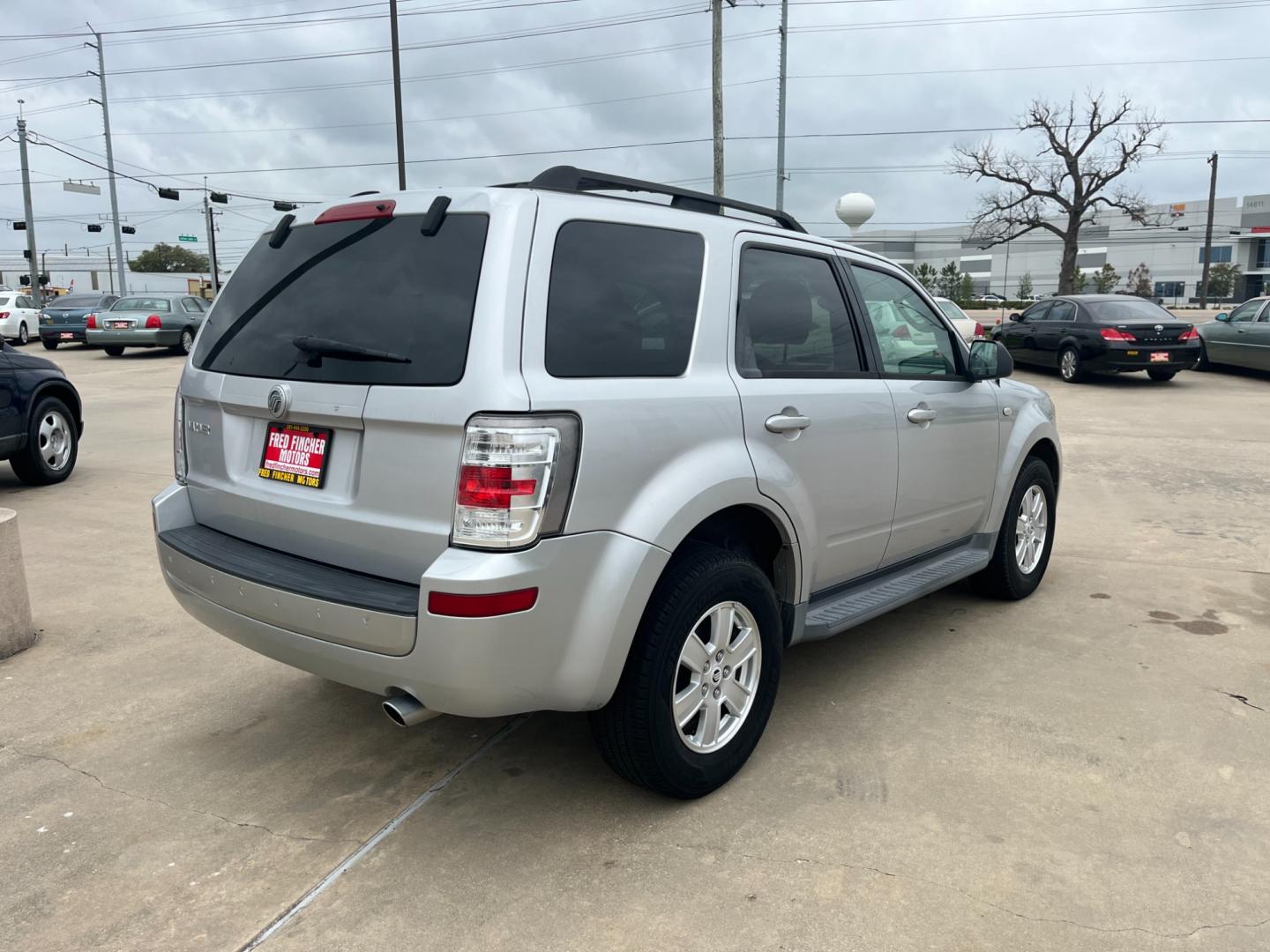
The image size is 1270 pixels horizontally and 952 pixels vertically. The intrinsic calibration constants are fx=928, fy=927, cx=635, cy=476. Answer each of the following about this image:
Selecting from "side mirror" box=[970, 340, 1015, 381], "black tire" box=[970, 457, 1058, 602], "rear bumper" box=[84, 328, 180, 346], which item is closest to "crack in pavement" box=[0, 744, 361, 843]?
"side mirror" box=[970, 340, 1015, 381]

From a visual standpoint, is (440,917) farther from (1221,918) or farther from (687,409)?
(1221,918)

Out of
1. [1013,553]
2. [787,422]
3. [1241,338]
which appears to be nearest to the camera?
[787,422]

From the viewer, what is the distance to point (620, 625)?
8.48ft

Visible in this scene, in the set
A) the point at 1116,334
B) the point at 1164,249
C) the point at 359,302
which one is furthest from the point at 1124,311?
the point at 1164,249

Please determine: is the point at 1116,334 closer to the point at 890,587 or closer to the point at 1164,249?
the point at 890,587

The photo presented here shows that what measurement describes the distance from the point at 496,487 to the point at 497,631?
1.22ft

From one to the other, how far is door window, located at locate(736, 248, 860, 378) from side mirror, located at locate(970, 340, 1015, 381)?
936mm

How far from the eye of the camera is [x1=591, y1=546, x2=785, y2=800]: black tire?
2715 mm

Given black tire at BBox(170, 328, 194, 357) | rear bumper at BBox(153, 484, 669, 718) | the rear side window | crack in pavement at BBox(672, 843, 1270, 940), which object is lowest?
crack in pavement at BBox(672, 843, 1270, 940)

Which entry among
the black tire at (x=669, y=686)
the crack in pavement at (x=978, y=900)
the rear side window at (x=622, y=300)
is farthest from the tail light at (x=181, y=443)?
the crack in pavement at (x=978, y=900)

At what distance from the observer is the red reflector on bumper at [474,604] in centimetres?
235

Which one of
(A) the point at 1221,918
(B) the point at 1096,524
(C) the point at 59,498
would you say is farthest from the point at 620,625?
(C) the point at 59,498

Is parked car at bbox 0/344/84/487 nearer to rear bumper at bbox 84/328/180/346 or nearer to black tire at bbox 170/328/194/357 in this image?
rear bumper at bbox 84/328/180/346

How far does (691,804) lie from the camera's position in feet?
9.85
